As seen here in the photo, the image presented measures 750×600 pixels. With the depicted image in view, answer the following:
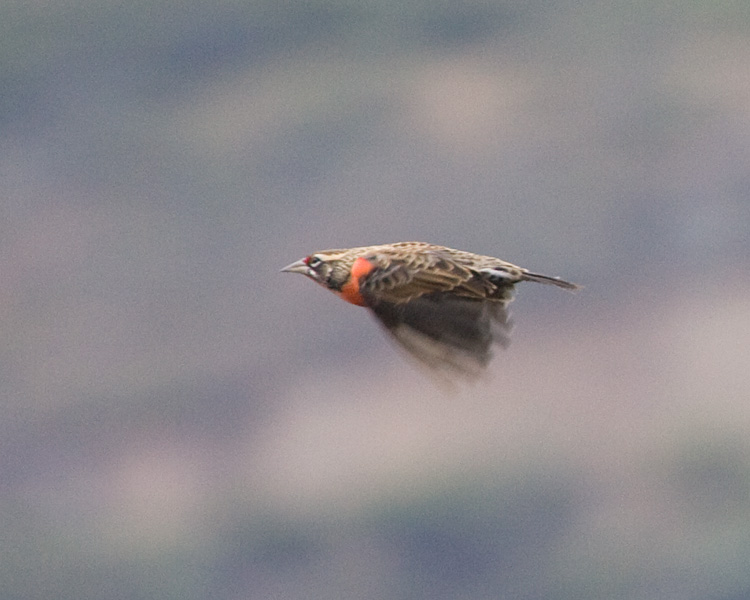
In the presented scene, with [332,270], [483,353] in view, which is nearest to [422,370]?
[483,353]

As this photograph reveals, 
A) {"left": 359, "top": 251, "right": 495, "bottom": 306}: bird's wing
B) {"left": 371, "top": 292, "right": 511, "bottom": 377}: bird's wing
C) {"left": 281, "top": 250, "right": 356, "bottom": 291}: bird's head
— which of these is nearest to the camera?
{"left": 371, "top": 292, "right": 511, "bottom": 377}: bird's wing

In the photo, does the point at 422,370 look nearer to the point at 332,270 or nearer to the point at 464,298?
the point at 464,298

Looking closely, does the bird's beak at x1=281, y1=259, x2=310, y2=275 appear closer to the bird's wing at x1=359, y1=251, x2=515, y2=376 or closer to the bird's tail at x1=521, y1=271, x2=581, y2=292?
the bird's wing at x1=359, y1=251, x2=515, y2=376

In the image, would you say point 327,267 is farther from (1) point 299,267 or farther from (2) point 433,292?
(2) point 433,292

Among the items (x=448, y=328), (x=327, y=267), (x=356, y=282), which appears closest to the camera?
(x=448, y=328)

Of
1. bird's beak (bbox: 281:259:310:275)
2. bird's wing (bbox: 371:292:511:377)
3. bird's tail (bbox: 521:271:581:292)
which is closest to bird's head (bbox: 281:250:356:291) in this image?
bird's beak (bbox: 281:259:310:275)

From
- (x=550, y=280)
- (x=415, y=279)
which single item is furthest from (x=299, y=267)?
(x=550, y=280)

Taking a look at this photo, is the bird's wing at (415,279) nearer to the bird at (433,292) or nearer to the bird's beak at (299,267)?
the bird at (433,292)
